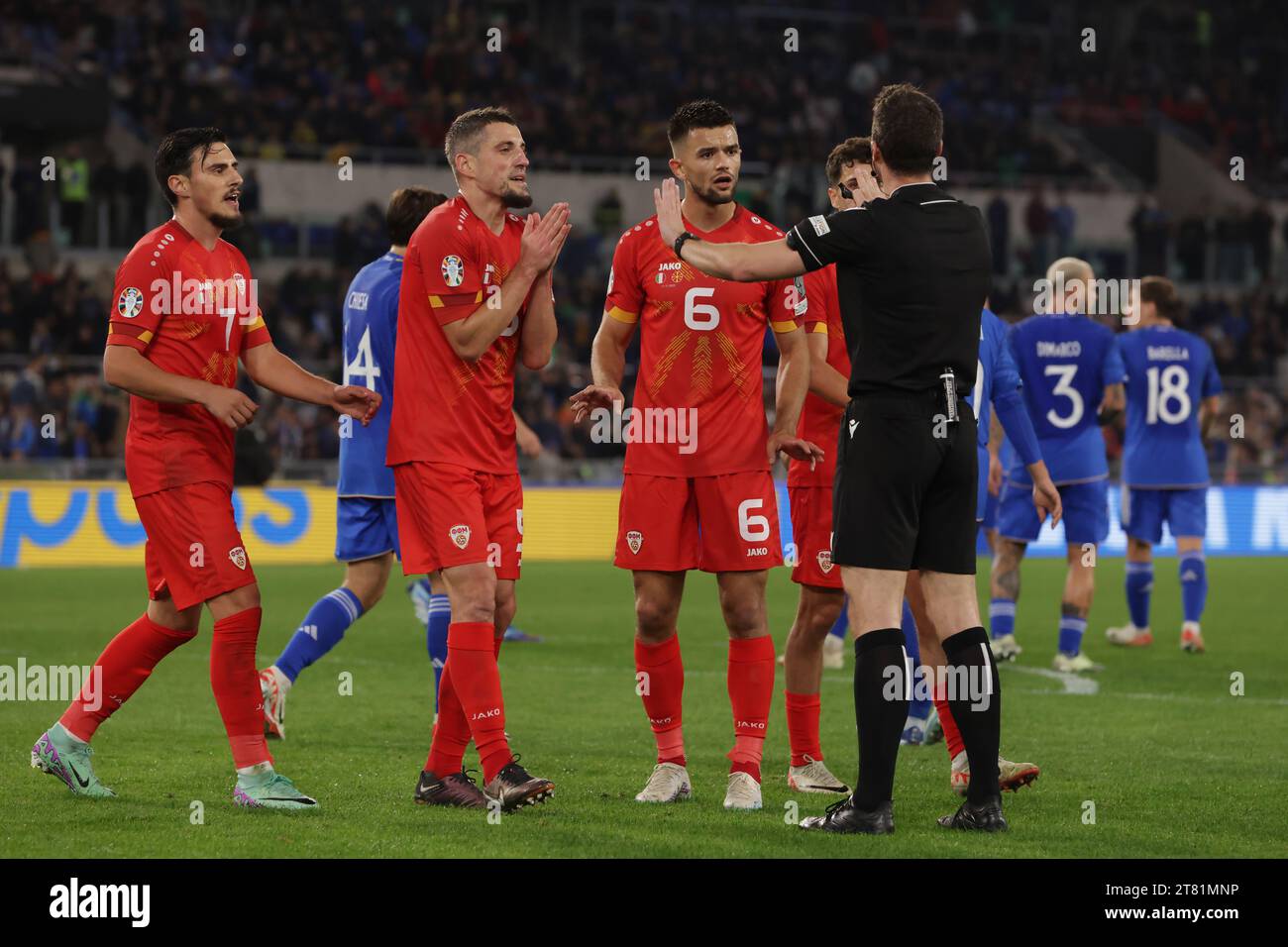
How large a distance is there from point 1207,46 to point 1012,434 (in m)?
34.0

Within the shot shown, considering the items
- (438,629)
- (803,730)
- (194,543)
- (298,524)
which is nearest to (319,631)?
(438,629)

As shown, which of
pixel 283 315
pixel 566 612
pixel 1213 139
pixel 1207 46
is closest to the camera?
pixel 566 612

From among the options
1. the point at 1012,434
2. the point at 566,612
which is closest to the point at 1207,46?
the point at 566,612

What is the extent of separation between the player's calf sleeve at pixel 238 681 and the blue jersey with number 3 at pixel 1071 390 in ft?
20.5

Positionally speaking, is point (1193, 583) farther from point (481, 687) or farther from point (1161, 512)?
point (481, 687)

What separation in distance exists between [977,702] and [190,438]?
281cm

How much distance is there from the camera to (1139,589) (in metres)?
12.6

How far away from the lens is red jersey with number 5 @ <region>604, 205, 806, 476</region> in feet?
21.1

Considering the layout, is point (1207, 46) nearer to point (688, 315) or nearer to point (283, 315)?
point (283, 315)

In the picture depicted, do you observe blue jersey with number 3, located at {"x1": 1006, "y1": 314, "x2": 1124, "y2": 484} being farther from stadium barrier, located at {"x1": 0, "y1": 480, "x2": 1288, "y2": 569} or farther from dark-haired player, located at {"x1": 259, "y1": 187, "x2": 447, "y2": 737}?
stadium barrier, located at {"x1": 0, "y1": 480, "x2": 1288, "y2": 569}

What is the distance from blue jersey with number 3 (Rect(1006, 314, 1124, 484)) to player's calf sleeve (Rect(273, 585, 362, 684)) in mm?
4797

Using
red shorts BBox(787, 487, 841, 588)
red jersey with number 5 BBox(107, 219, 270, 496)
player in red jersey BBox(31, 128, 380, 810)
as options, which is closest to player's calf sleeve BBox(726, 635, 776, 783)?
red shorts BBox(787, 487, 841, 588)

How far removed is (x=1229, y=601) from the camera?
53.1 feet

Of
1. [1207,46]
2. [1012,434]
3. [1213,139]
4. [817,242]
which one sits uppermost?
[1207,46]
